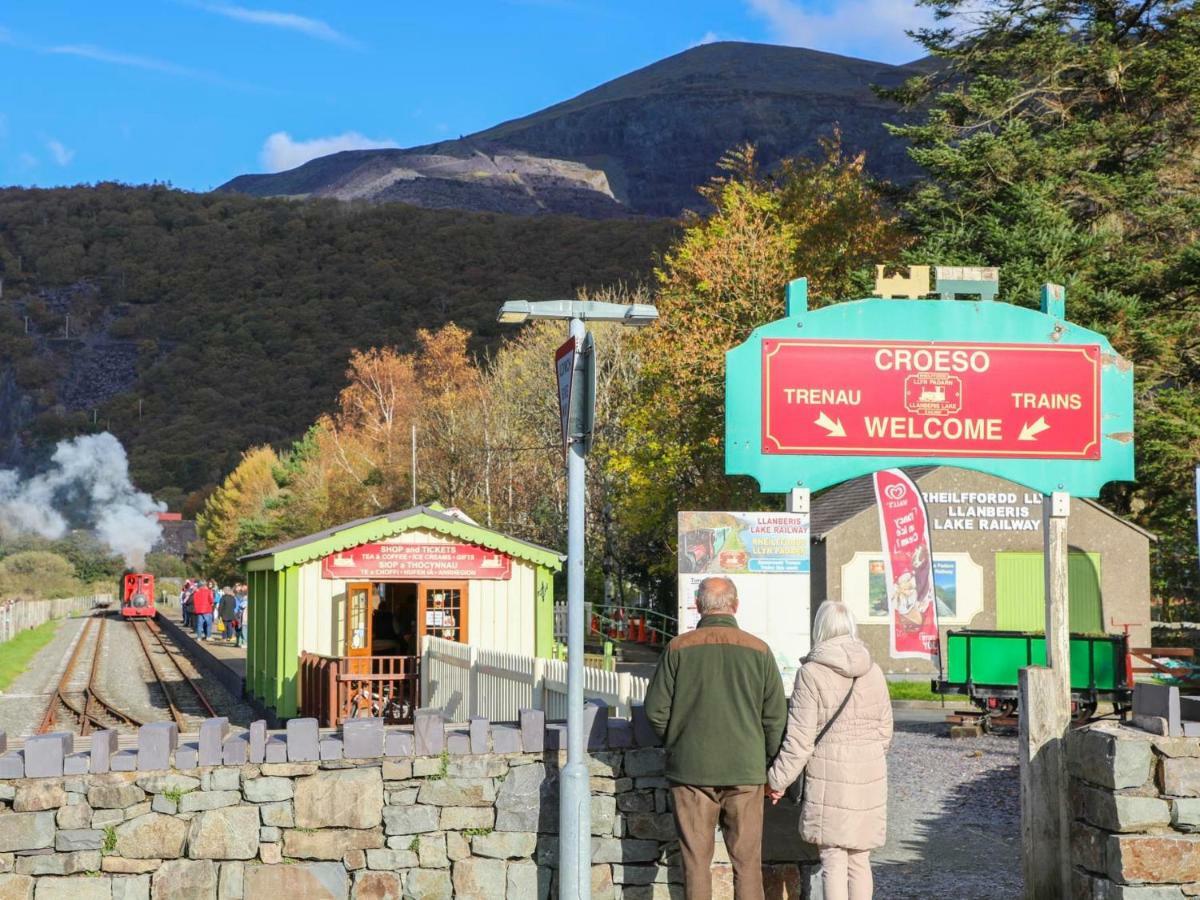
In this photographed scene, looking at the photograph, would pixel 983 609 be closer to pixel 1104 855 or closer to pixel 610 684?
pixel 610 684

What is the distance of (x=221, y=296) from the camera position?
15162 centimetres

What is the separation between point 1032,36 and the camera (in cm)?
3338

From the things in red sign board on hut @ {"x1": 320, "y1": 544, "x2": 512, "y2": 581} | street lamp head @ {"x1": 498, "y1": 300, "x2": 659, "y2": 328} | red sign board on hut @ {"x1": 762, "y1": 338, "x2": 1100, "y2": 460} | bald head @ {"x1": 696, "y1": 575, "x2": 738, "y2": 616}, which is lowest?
bald head @ {"x1": 696, "y1": 575, "x2": 738, "y2": 616}

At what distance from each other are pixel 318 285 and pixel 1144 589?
127 metres

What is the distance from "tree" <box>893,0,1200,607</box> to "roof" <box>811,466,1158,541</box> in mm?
1193

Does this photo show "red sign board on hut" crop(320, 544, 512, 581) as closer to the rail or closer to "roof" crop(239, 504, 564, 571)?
"roof" crop(239, 504, 564, 571)

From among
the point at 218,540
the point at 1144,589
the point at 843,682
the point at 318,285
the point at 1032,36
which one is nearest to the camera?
the point at 843,682

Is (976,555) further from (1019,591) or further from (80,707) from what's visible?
(80,707)

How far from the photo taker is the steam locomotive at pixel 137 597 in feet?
214

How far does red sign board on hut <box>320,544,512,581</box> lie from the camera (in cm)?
2217

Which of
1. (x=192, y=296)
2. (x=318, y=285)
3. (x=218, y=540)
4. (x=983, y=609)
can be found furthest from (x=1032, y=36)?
(x=192, y=296)

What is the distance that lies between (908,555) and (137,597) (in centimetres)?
5540

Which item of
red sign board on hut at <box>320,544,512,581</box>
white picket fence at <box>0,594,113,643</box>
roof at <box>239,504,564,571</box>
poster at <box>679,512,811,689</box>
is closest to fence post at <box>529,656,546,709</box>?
poster at <box>679,512,811,689</box>

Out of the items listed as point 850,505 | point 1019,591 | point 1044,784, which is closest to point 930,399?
point 1044,784
